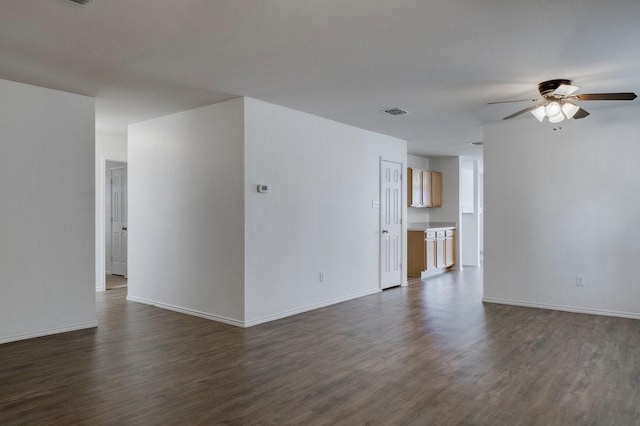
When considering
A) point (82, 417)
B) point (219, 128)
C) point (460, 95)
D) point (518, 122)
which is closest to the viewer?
point (82, 417)

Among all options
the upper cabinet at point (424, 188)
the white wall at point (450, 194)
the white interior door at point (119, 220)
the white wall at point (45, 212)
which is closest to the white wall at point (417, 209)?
the white wall at point (450, 194)

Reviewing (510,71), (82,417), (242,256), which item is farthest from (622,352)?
(82,417)

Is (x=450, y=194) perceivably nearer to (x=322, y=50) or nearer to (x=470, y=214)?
(x=470, y=214)

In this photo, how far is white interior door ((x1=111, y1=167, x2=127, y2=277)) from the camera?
8484 millimetres

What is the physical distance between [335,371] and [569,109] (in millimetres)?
3183

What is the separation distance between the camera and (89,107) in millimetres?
4941

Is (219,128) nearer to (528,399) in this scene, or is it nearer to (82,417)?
(82,417)

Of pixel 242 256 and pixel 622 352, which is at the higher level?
pixel 242 256

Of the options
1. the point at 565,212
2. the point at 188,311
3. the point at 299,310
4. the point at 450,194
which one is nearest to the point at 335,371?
the point at 299,310

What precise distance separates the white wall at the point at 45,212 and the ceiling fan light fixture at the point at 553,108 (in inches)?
185

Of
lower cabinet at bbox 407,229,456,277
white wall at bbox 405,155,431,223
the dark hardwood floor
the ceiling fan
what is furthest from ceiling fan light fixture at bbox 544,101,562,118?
white wall at bbox 405,155,431,223

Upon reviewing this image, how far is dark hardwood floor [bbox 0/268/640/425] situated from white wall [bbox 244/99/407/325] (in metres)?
0.49

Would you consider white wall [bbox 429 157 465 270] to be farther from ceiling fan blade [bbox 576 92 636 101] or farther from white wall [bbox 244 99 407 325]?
ceiling fan blade [bbox 576 92 636 101]

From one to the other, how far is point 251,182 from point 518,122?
3.63m
